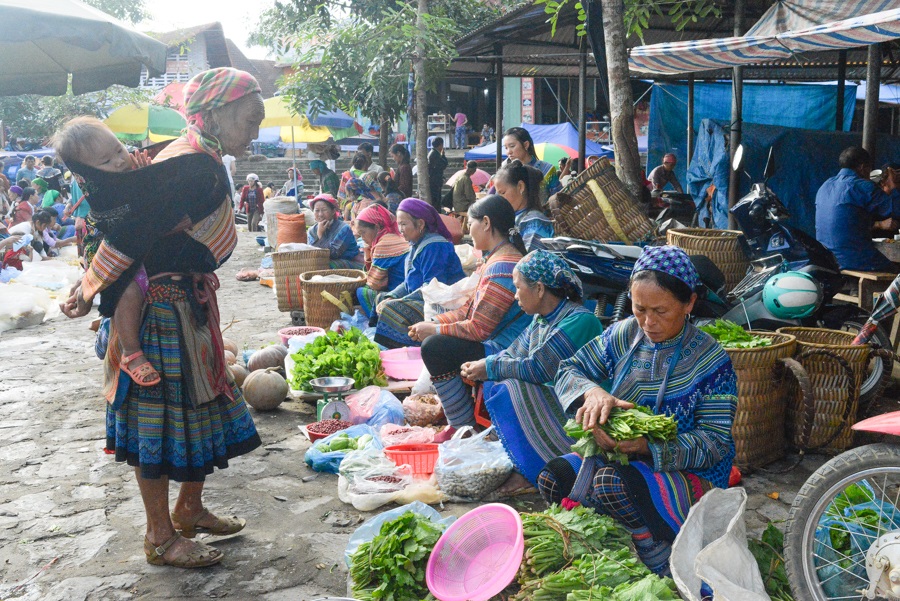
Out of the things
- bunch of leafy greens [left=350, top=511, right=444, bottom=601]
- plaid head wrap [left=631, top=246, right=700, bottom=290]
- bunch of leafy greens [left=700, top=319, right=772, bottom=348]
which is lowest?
bunch of leafy greens [left=350, top=511, right=444, bottom=601]

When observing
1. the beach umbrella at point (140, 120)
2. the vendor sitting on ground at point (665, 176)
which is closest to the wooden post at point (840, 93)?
the vendor sitting on ground at point (665, 176)

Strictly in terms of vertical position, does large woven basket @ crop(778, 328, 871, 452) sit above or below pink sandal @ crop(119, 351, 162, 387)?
below

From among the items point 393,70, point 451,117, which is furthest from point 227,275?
point 451,117

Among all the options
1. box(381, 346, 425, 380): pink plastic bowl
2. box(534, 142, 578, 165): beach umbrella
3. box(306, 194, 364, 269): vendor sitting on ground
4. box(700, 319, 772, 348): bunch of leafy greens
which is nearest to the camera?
box(700, 319, 772, 348): bunch of leafy greens

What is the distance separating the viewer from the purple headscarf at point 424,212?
604 centimetres

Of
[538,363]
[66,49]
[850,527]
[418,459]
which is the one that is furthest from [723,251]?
[66,49]

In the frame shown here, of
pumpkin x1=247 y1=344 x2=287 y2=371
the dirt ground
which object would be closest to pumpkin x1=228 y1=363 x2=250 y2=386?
pumpkin x1=247 y1=344 x2=287 y2=371

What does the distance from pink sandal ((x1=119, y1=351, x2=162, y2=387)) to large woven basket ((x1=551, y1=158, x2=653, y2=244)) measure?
11.1ft

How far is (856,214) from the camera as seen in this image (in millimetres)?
6191

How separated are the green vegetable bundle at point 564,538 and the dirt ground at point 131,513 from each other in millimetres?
882

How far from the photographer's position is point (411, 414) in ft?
17.2

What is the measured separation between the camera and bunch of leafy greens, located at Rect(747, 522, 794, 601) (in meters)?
2.76

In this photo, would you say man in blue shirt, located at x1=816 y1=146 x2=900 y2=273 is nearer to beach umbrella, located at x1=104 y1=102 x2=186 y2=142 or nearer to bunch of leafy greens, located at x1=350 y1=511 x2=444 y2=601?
bunch of leafy greens, located at x1=350 y1=511 x2=444 y2=601

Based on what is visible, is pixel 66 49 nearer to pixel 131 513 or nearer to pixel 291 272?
pixel 291 272
